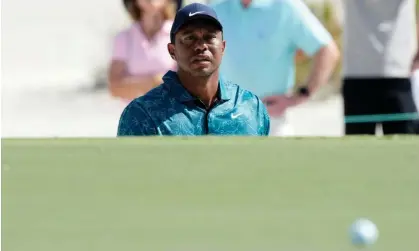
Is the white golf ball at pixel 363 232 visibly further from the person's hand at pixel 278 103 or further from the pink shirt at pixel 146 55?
the pink shirt at pixel 146 55

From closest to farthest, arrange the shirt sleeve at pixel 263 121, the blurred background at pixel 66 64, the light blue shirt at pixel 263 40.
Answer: the shirt sleeve at pixel 263 121 → the light blue shirt at pixel 263 40 → the blurred background at pixel 66 64

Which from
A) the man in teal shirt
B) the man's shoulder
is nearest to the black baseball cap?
the man in teal shirt

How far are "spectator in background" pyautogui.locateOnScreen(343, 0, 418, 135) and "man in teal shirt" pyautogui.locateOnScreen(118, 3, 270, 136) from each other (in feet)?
8.84

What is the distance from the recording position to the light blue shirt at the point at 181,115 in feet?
13.9

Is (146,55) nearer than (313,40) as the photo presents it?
No

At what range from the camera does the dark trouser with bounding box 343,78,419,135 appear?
23.0 feet

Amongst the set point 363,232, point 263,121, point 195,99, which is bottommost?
point 363,232

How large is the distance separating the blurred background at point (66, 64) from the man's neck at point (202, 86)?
701 cm

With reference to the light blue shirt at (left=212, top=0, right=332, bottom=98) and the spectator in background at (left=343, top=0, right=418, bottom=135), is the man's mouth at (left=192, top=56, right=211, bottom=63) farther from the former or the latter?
the spectator in background at (left=343, top=0, right=418, bottom=135)

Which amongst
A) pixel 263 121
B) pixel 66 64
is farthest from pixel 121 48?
pixel 66 64

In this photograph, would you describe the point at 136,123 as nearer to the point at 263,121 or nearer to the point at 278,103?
the point at 263,121

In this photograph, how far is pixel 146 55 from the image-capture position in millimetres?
6898

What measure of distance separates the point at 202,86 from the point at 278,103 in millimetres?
2411

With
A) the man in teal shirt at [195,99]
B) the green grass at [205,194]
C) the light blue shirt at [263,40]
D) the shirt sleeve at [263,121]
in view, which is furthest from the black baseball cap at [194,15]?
the light blue shirt at [263,40]
